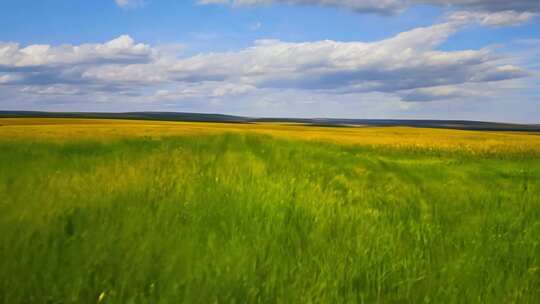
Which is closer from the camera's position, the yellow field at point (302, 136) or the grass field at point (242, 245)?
the grass field at point (242, 245)

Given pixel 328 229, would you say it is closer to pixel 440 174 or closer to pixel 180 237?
pixel 180 237

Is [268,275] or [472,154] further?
[472,154]

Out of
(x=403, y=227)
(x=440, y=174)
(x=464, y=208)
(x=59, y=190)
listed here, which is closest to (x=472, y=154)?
(x=440, y=174)

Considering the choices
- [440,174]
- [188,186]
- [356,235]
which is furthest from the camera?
[440,174]

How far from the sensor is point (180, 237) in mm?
3551

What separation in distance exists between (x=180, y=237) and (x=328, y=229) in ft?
4.94

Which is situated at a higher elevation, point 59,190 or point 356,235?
point 59,190

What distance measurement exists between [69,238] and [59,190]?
1.66 m

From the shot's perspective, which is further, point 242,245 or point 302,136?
point 302,136

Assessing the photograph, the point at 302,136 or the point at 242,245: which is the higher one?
the point at 242,245

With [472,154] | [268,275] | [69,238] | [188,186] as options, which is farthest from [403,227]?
[472,154]

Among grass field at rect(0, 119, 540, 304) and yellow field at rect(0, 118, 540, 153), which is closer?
grass field at rect(0, 119, 540, 304)

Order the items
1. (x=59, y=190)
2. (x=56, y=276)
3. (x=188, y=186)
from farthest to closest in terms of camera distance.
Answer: (x=188, y=186) → (x=59, y=190) → (x=56, y=276)

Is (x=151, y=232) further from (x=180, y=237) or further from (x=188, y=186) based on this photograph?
(x=188, y=186)
